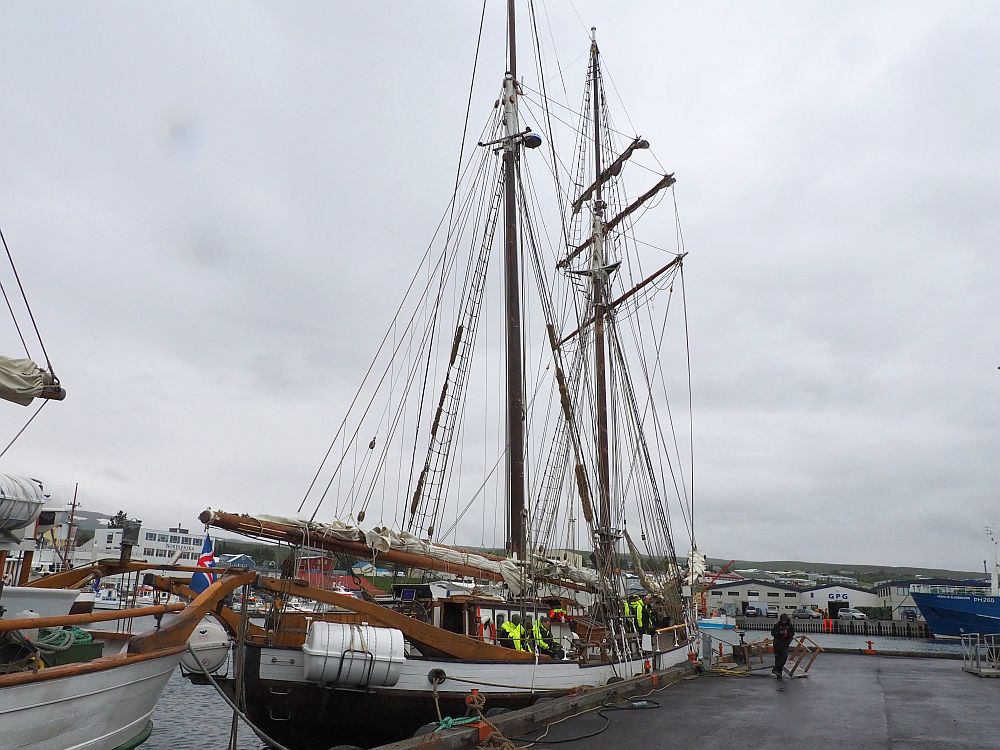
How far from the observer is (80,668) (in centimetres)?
783

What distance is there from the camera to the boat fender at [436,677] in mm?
13047

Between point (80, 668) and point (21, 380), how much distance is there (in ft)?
15.0

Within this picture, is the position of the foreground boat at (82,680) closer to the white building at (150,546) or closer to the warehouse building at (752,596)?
the white building at (150,546)

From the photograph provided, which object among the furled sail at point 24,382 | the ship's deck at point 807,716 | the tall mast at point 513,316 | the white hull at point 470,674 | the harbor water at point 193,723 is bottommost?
the harbor water at point 193,723

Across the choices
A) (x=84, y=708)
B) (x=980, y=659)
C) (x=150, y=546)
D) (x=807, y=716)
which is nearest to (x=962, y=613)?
(x=980, y=659)

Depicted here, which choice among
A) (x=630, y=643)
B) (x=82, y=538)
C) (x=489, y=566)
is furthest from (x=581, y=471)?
(x=82, y=538)

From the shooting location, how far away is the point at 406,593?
16.7m

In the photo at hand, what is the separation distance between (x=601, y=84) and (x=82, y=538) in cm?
7862

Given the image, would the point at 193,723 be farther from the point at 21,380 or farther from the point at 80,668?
the point at 80,668

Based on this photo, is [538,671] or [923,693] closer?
[538,671]

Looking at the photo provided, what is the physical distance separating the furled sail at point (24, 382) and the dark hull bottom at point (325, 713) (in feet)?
17.6

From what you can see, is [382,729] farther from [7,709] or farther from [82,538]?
[82,538]

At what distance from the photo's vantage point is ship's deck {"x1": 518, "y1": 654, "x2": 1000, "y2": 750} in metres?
11.9

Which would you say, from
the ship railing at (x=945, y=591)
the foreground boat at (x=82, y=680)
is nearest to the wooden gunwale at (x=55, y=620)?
the foreground boat at (x=82, y=680)
